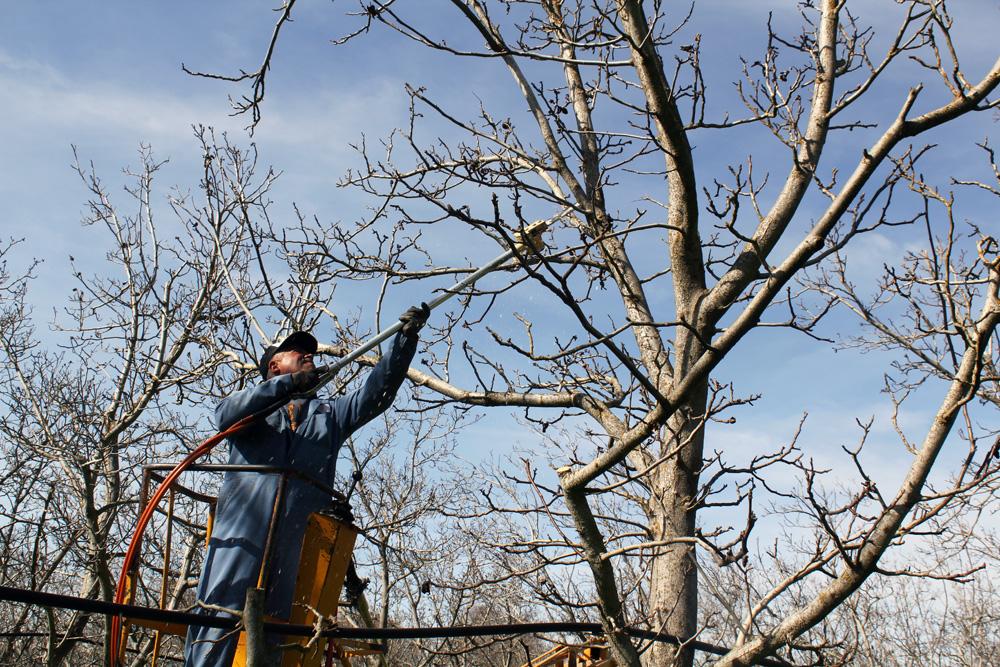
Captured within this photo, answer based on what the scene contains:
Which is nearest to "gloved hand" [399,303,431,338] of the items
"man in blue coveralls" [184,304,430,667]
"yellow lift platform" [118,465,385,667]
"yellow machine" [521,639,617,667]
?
"man in blue coveralls" [184,304,430,667]

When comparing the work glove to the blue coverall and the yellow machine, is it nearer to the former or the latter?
the blue coverall

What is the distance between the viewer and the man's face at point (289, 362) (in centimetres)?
509

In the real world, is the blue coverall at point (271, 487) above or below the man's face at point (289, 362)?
below

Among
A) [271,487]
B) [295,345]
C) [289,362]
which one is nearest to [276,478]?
[271,487]

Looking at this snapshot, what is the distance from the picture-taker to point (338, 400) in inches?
183

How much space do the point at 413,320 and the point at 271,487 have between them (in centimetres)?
122

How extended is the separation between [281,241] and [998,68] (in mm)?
5360

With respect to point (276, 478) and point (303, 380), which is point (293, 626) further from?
point (303, 380)

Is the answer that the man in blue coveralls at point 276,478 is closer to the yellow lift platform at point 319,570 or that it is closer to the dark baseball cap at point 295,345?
the yellow lift platform at point 319,570

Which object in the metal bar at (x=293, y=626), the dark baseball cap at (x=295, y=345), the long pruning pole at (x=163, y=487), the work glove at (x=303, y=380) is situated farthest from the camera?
the dark baseball cap at (x=295, y=345)

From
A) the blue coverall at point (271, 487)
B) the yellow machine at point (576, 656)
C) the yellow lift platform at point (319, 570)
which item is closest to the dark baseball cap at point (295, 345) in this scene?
the blue coverall at point (271, 487)

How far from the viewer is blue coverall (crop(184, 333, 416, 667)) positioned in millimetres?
4000

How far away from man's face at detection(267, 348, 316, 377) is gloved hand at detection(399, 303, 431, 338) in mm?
656

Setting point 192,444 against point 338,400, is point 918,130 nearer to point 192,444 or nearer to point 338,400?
point 338,400
